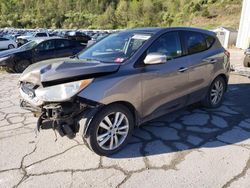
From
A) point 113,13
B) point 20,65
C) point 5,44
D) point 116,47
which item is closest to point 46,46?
point 20,65

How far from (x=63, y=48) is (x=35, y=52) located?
1.45 meters

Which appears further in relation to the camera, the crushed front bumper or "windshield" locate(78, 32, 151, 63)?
"windshield" locate(78, 32, 151, 63)

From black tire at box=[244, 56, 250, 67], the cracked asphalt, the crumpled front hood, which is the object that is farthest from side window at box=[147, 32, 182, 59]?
black tire at box=[244, 56, 250, 67]

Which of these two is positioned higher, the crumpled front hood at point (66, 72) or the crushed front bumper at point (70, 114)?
the crumpled front hood at point (66, 72)

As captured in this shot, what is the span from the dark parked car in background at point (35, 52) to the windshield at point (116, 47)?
6866 millimetres

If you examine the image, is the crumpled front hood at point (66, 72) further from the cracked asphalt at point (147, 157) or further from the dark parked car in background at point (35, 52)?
the dark parked car in background at point (35, 52)

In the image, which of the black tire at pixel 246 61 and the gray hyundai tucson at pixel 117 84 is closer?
the gray hyundai tucson at pixel 117 84

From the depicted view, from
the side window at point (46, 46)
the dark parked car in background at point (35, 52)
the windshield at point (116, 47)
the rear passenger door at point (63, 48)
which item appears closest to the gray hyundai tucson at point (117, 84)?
the windshield at point (116, 47)

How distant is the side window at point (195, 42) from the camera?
448 centimetres

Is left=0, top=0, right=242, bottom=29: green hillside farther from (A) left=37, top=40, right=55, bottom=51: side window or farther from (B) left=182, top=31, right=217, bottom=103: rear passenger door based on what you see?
(B) left=182, top=31, right=217, bottom=103: rear passenger door

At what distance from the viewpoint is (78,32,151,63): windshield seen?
3.73m

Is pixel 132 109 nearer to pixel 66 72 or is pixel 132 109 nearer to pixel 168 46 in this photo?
pixel 66 72

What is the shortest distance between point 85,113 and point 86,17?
265 ft

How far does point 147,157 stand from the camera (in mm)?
3443
